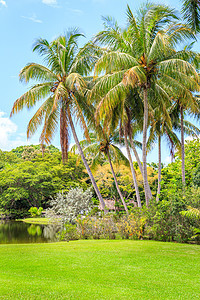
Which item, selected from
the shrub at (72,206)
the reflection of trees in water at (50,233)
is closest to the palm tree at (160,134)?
the shrub at (72,206)

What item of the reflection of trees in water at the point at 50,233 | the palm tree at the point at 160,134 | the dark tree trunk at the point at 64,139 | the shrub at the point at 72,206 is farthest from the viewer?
A: the palm tree at the point at 160,134

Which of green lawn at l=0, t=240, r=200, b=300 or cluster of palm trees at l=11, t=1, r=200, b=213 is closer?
green lawn at l=0, t=240, r=200, b=300

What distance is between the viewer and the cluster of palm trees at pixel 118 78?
1208 cm

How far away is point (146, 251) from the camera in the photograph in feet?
27.2

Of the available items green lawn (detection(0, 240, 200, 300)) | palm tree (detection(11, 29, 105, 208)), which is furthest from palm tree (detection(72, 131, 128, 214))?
green lawn (detection(0, 240, 200, 300))

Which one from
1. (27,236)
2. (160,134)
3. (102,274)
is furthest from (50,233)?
(102,274)

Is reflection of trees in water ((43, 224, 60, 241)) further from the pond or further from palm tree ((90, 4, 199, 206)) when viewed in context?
palm tree ((90, 4, 199, 206))

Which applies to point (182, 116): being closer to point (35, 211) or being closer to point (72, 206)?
point (72, 206)

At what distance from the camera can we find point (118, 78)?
41.2ft

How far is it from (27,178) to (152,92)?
872 inches

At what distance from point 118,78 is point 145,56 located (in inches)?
59.6

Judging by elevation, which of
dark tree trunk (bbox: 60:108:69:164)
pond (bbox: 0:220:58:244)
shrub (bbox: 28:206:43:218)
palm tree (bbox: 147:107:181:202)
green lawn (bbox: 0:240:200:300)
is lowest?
pond (bbox: 0:220:58:244)

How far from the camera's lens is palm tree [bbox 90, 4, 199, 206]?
11922 mm

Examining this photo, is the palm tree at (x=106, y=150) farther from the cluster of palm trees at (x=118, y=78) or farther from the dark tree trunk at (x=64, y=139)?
the dark tree trunk at (x=64, y=139)
